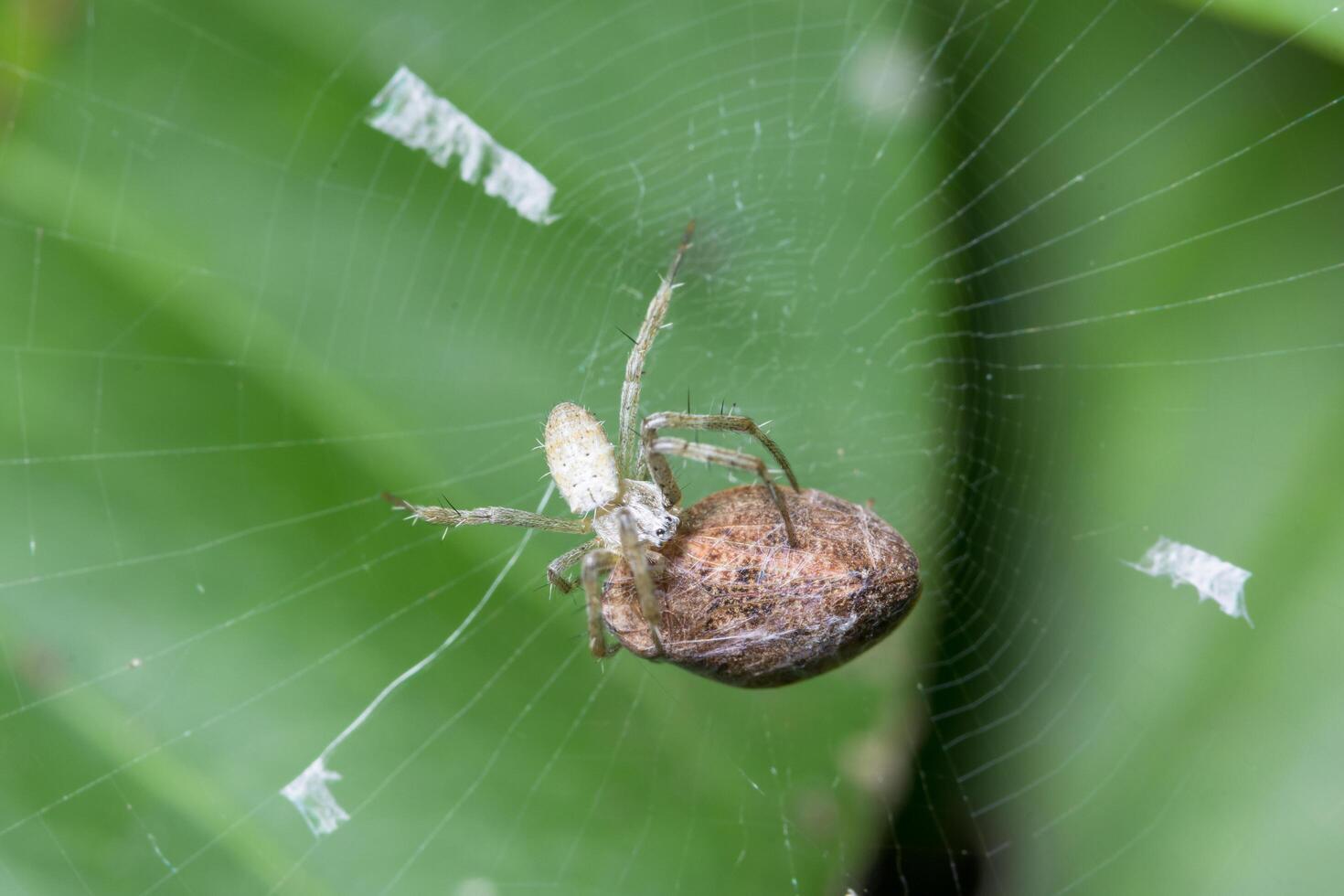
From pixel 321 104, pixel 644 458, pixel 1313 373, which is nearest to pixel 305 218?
pixel 321 104

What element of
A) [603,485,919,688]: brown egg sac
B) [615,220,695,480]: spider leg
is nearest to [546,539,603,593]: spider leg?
[615,220,695,480]: spider leg

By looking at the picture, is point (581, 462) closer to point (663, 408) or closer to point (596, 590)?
point (596, 590)

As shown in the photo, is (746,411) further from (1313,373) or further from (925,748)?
(1313,373)

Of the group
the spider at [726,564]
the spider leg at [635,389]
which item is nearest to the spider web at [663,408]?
the spider leg at [635,389]

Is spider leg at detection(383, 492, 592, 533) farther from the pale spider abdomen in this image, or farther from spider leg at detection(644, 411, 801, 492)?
spider leg at detection(644, 411, 801, 492)

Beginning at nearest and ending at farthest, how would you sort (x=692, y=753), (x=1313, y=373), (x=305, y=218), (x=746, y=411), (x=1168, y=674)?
(x=1313, y=373), (x=1168, y=674), (x=305, y=218), (x=692, y=753), (x=746, y=411)

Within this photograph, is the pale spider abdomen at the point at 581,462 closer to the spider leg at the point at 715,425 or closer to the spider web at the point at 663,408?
the spider leg at the point at 715,425

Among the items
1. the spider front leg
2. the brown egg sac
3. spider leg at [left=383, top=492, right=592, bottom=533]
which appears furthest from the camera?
spider leg at [left=383, top=492, right=592, bottom=533]
